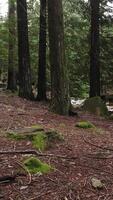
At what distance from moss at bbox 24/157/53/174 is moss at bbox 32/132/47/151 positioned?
961 mm

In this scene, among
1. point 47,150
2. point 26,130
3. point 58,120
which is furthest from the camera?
point 58,120

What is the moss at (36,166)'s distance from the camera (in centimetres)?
562

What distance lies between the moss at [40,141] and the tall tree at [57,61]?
4.42m

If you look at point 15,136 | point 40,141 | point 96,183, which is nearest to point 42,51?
point 15,136

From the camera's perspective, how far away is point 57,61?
11750 millimetres

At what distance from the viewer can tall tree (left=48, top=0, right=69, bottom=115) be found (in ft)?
38.5

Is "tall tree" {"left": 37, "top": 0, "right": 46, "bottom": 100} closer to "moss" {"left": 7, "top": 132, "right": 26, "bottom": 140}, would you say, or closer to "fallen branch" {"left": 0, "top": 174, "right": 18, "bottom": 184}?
"moss" {"left": 7, "top": 132, "right": 26, "bottom": 140}

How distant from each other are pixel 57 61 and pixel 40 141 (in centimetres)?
506

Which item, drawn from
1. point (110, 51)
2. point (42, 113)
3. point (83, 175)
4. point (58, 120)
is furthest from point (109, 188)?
point (110, 51)

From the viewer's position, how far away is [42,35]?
17703 mm

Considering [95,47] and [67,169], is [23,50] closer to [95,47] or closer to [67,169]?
[95,47]

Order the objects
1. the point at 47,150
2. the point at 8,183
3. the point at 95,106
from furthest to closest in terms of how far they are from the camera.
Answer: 1. the point at 95,106
2. the point at 47,150
3. the point at 8,183

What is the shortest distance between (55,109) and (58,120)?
1.43 metres

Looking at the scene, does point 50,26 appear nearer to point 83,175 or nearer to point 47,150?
point 47,150
